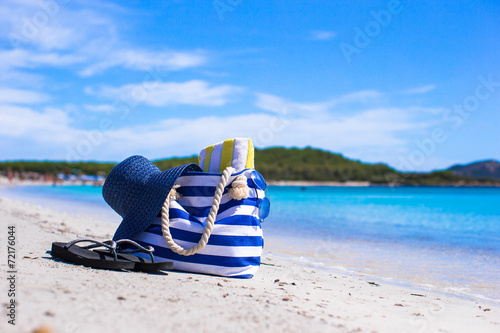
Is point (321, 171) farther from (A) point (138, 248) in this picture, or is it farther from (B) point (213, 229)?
(A) point (138, 248)

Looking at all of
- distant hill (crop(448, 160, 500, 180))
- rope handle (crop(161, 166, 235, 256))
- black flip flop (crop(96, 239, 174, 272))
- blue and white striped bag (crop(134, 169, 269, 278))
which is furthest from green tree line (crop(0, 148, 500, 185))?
black flip flop (crop(96, 239, 174, 272))

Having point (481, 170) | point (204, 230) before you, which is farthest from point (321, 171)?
point (204, 230)

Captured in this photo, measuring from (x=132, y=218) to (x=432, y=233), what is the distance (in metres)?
10.0

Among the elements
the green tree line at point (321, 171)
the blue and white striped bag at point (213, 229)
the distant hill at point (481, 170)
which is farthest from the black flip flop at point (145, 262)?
the distant hill at point (481, 170)

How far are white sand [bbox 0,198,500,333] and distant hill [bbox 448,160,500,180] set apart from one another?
5579 inches

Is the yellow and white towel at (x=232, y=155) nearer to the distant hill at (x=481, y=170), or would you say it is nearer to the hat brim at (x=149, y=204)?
the hat brim at (x=149, y=204)

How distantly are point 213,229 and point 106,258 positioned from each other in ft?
3.53

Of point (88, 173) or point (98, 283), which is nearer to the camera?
point (98, 283)

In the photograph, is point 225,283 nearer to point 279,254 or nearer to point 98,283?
point 98,283

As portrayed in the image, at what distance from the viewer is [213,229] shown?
4238 millimetres

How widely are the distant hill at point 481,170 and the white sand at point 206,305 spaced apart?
142 m

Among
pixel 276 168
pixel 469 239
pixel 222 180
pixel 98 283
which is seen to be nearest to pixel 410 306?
pixel 222 180

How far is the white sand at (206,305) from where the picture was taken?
2404 mm

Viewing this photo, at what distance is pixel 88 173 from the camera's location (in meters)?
122
